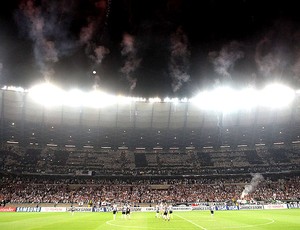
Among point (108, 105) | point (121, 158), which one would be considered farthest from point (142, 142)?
point (108, 105)

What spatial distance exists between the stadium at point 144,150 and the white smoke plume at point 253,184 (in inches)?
11.8

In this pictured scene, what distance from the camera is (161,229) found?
21344 mm

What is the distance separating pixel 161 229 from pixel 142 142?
48.6m

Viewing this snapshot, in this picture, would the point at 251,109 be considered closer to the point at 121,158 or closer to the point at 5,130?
the point at 121,158

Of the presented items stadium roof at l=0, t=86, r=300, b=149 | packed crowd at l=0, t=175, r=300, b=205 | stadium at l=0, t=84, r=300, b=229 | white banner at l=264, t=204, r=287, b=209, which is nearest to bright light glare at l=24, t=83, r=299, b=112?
stadium at l=0, t=84, r=300, b=229

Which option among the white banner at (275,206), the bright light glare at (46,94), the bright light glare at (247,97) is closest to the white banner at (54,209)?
the bright light glare at (46,94)

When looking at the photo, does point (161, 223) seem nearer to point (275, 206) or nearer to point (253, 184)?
point (275, 206)

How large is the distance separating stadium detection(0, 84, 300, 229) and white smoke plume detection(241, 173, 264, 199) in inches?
11.8

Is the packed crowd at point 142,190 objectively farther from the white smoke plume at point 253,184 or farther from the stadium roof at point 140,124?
the stadium roof at point 140,124

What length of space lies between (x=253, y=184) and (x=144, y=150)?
2613 centimetres

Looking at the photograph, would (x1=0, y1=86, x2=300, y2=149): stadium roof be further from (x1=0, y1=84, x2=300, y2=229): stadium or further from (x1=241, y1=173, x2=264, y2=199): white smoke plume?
(x1=241, y1=173, x2=264, y2=199): white smoke plume

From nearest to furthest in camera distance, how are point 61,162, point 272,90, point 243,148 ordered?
1. point 272,90
2. point 61,162
3. point 243,148

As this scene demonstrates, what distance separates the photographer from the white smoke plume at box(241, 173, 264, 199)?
59700 mm

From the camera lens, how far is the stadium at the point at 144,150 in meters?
55.5
